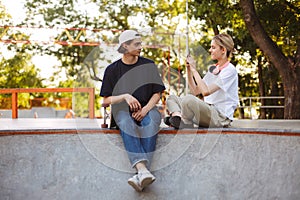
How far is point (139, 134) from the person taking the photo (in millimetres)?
3764

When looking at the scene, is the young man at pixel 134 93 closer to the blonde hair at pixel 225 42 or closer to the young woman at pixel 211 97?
the young woman at pixel 211 97

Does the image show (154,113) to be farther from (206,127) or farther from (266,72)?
(266,72)

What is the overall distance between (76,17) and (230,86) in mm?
17580

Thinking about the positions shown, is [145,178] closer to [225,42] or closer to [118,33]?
[225,42]

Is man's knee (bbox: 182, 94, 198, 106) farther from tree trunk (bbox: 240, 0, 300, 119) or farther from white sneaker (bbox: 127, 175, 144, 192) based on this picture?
tree trunk (bbox: 240, 0, 300, 119)

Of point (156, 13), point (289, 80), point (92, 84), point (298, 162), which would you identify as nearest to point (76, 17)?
point (156, 13)

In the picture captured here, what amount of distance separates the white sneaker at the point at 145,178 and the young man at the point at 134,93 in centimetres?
22

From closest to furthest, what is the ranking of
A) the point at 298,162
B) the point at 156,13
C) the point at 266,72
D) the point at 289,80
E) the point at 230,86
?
the point at 298,162, the point at 230,86, the point at 289,80, the point at 266,72, the point at 156,13

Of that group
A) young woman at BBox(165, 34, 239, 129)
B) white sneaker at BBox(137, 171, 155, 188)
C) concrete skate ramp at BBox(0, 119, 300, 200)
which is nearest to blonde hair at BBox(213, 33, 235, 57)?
young woman at BBox(165, 34, 239, 129)

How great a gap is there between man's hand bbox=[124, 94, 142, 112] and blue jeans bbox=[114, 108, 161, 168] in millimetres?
100

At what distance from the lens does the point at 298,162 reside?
340cm

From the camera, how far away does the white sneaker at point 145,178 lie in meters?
3.42

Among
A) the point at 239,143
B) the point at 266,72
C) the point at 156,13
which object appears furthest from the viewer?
the point at 156,13

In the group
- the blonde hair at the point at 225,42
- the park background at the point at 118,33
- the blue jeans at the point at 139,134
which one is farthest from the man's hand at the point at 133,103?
the park background at the point at 118,33
